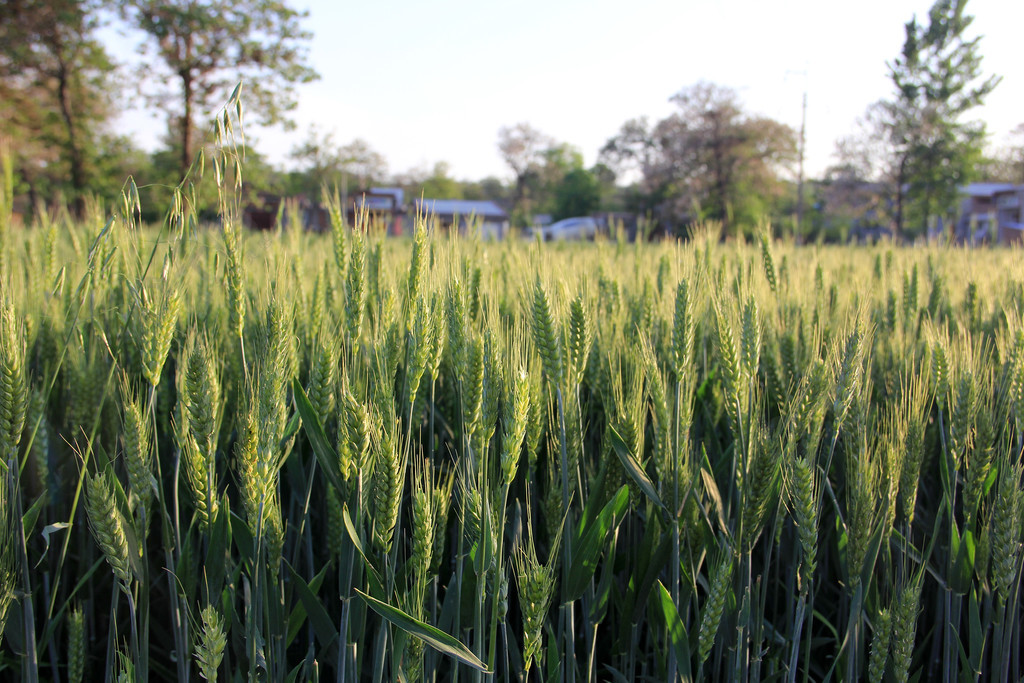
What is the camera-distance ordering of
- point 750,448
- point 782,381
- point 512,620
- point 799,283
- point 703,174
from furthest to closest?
point 703,174, point 799,283, point 782,381, point 512,620, point 750,448

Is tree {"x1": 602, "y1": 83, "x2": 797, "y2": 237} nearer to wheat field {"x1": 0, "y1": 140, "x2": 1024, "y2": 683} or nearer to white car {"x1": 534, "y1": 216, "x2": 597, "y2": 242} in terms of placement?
white car {"x1": 534, "y1": 216, "x2": 597, "y2": 242}

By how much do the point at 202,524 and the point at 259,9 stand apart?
1712cm

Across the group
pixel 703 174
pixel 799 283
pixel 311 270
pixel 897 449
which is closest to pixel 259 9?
pixel 311 270

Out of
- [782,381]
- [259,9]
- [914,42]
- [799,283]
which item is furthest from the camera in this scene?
[914,42]

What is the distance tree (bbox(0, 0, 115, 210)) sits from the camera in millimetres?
13945

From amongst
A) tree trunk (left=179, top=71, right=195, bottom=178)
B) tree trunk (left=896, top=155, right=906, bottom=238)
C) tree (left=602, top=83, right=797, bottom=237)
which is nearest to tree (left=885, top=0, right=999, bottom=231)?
tree trunk (left=896, top=155, right=906, bottom=238)

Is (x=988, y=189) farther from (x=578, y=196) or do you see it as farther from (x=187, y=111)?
(x=187, y=111)

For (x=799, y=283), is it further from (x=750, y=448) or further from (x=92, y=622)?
(x=92, y=622)

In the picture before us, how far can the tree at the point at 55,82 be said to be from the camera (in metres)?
13.9

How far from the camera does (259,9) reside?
14.9 metres

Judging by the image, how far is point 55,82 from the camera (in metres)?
15.9

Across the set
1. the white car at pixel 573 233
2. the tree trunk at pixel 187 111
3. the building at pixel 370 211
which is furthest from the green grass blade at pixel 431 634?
the tree trunk at pixel 187 111

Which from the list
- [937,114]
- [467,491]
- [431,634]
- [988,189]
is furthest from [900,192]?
[988,189]

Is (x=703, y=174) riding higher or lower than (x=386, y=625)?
higher
